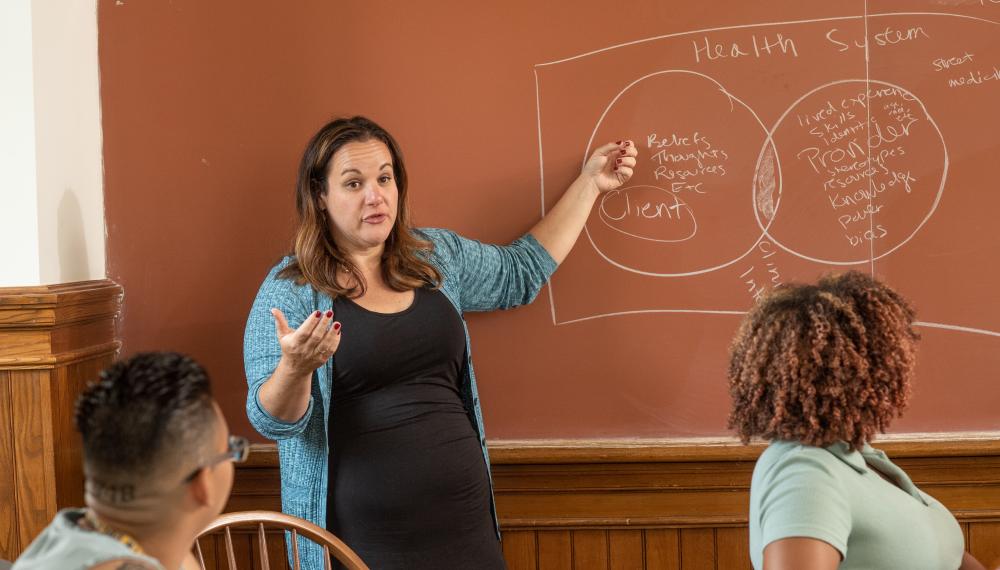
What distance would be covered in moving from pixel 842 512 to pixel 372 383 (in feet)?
3.18

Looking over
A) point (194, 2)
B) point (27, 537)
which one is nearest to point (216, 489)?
point (27, 537)

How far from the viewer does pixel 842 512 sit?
1.15 metres

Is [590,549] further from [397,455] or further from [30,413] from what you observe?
[30,413]

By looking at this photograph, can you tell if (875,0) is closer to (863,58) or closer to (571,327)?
(863,58)

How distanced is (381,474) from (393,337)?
0.27 metres

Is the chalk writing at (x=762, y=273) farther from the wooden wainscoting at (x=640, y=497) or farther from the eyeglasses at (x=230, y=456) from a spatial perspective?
the eyeglasses at (x=230, y=456)

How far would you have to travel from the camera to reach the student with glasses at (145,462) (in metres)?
0.91

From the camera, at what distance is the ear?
37.0 inches

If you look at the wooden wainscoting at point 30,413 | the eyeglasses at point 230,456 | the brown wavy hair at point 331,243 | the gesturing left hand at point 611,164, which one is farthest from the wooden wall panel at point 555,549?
the eyeglasses at point 230,456

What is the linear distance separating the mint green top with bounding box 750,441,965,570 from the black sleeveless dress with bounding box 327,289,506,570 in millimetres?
766

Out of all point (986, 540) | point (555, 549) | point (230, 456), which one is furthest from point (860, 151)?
point (230, 456)

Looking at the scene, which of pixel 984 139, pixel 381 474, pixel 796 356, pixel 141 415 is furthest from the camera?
pixel 984 139

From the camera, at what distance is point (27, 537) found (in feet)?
6.24

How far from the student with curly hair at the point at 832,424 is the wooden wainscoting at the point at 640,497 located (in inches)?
31.6
